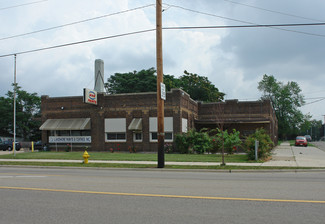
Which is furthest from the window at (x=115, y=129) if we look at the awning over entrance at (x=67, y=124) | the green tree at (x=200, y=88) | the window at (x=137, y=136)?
the green tree at (x=200, y=88)

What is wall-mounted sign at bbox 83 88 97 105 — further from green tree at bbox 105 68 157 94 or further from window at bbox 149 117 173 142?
green tree at bbox 105 68 157 94

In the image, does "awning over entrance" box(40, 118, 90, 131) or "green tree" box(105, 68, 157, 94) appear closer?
"awning over entrance" box(40, 118, 90, 131)

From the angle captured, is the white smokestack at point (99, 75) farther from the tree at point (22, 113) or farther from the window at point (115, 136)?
the tree at point (22, 113)

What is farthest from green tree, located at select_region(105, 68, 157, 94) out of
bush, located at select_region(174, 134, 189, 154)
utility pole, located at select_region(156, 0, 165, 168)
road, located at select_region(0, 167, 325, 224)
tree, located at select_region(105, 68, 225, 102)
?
road, located at select_region(0, 167, 325, 224)

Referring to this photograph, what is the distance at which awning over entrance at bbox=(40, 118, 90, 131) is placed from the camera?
30016mm

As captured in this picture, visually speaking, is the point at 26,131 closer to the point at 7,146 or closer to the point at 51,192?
the point at 7,146

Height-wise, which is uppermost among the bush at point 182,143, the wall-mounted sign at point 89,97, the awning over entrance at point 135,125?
the wall-mounted sign at point 89,97

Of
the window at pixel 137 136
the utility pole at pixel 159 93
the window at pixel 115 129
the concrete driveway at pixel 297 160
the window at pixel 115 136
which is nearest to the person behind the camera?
the utility pole at pixel 159 93

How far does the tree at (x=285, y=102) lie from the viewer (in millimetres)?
80250

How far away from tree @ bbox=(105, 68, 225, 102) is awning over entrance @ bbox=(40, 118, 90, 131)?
1202 inches

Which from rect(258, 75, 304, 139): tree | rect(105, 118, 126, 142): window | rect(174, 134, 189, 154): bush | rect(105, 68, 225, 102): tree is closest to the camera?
rect(174, 134, 189, 154): bush

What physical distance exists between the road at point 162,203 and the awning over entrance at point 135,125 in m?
18.3

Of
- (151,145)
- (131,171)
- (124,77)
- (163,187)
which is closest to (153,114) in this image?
(151,145)

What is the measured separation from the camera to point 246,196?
788 centimetres
